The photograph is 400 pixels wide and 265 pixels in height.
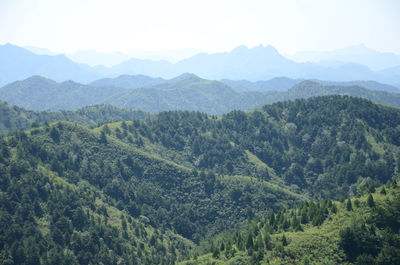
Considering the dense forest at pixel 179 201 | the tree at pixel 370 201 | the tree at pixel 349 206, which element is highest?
the tree at pixel 370 201

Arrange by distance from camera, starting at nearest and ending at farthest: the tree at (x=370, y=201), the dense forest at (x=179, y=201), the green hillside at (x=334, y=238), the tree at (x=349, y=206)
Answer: the green hillside at (x=334, y=238)
the dense forest at (x=179, y=201)
the tree at (x=370, y=201)
the tree at (x=349, y=206)

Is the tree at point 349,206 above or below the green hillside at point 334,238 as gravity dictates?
above

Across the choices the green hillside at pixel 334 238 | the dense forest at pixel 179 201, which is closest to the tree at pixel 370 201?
the green hillside at pixel 334 238

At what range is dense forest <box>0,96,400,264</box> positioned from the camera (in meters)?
75.2

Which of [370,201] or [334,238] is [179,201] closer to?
[334,238]

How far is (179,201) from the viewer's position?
153 metres

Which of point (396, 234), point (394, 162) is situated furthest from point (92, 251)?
point (394, 162)

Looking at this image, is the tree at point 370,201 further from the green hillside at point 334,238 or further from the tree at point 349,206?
the tree at point 349,206

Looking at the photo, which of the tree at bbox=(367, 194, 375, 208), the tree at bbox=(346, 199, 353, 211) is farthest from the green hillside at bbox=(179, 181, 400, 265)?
the tree at bbox=(346, 199, 353, 211)

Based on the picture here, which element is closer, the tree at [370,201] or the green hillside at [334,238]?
the green hillside at [334,238]

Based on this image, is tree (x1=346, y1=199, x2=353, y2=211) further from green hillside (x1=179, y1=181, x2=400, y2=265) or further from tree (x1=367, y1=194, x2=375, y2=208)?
tree (x1=367, y1=194, x2=375, y2=208)

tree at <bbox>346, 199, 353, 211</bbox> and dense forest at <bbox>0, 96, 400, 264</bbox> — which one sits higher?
tree at <bbox>346, 199, 353, 211</bbox>

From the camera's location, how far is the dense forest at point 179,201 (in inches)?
2963

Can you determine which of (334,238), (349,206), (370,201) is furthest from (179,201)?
(370,201)
